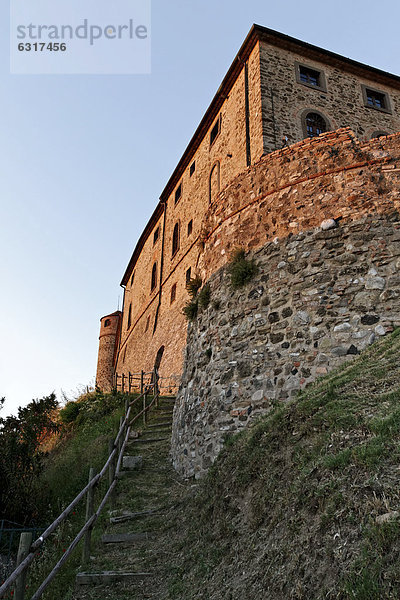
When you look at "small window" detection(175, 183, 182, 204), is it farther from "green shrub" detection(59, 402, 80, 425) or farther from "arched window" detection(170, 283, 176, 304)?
"green shrub" detection(59, 402, 80, 425)

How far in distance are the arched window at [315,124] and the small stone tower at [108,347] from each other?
21.5 m

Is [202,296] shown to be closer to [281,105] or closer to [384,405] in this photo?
[384,405]

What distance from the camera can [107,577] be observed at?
15.5ft

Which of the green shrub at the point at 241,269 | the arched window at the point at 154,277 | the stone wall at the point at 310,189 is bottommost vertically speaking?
the green shrub at the point at 241,269

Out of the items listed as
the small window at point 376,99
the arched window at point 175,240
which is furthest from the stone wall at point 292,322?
the arched window at point 175,240

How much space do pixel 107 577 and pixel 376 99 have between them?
1576cm

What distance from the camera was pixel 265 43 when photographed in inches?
544

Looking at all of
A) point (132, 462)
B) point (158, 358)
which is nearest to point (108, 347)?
point (158, 358)

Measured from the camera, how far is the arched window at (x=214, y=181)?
1562 cm

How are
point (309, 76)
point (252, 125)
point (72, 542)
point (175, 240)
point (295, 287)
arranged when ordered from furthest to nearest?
point (175, 240), point (309, 76), point (252, 125), point (295, 287), point (72, 542)

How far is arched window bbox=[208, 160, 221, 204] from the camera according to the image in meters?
15.6

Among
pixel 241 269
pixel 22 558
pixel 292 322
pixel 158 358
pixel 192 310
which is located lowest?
pixel 22 558

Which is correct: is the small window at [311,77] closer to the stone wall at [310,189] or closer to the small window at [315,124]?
the small window at [315,124]

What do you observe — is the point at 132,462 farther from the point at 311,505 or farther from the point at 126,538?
the point at 311,505
